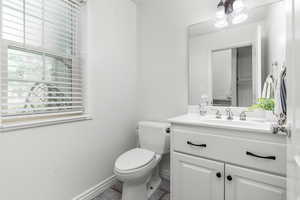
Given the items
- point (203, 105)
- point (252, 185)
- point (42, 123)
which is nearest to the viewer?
point (252, 185)

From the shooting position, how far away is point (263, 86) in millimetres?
1435

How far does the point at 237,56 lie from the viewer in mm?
1574

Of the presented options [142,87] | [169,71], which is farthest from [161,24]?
[142,87]

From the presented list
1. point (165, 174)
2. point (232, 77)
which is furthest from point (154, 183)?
point (232, 77)

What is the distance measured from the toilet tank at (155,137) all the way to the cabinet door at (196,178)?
0.35 metres

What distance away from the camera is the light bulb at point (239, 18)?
150 cm

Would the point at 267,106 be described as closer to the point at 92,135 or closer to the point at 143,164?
the point at 143,164

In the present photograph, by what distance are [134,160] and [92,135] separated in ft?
1.72

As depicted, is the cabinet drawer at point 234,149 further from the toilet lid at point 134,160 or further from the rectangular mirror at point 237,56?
the rectangular mirror at point 237,56

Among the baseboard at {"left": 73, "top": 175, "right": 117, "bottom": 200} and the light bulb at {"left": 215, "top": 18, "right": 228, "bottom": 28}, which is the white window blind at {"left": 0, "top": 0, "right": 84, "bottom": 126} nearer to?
the baseboard at {"left": 73, "top": 175, "right": 117, "bottom": 200}

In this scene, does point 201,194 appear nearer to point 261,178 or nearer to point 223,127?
point 261,178

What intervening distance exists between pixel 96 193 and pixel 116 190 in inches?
8.6

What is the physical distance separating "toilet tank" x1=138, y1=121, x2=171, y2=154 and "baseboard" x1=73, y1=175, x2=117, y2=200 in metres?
0.55

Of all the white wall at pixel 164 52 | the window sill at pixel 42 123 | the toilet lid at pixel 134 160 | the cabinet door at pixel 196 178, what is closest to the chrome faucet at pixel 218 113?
the white wall at pixel 164 52
